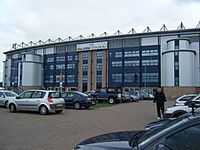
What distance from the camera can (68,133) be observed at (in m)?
9.47

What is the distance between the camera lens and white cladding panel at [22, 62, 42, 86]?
81.9m

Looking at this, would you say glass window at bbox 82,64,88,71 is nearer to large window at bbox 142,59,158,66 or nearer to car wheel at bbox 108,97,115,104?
large window at bbox 142,59,158,66

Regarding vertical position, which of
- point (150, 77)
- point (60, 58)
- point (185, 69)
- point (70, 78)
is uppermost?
point (60, 58)

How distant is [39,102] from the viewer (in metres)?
15.9

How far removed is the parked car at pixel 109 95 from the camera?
2875 cm

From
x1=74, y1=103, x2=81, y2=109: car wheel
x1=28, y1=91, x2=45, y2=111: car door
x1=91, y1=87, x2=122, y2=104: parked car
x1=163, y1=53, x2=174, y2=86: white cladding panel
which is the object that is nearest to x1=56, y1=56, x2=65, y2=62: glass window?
x1=163, y1=53, x2=174, y2=86: white cladding panel

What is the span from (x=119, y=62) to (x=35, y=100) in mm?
57776

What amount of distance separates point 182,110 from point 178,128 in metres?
7.78

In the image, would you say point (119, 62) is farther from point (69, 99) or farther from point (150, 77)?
point (69, 99)

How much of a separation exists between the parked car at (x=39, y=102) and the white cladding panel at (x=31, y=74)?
67.3 meters

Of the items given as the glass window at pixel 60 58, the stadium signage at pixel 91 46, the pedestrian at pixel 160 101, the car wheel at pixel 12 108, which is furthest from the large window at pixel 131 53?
the pedestrian at pixel 160 101

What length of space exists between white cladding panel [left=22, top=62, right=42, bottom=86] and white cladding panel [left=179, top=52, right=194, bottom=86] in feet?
153

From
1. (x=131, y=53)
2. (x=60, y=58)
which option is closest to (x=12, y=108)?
(x=131, y=53)

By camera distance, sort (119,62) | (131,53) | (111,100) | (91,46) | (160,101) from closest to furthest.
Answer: (160,101) → (111,100) → (131,53) → (119,62) → (91,46)
